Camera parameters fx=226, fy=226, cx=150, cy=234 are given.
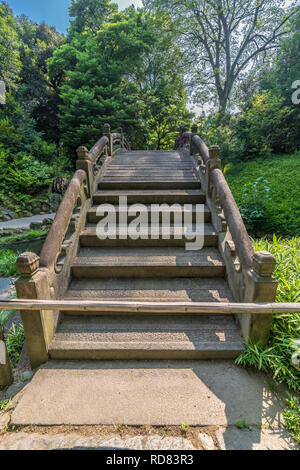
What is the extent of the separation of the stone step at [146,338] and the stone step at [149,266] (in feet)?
1.87

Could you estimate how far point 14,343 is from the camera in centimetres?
248

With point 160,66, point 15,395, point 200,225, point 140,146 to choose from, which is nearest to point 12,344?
point 15,395

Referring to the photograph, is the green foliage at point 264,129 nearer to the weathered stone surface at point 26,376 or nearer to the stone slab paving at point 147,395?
the stone slab paving at point 147,395

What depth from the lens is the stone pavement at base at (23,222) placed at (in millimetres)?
6863

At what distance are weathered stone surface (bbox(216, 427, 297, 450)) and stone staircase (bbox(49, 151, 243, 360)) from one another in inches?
24.1

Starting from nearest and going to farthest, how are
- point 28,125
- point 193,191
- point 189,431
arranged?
1. point 189,431
2. point 193,191
3. point 28,125

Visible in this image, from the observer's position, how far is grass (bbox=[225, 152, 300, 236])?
5453 millimetres

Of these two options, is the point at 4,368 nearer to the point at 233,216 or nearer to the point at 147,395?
the point at 147,395

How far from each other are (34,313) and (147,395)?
4.05 ft

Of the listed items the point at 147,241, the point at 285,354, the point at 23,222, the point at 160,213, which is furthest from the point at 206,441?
the point at 23,222

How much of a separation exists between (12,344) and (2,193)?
23.4 ft

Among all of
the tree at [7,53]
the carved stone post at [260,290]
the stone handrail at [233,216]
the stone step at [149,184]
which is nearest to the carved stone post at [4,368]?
the carved stone post at [260,290]

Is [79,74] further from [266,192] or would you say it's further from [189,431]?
[189,431]

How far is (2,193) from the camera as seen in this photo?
795 cm
